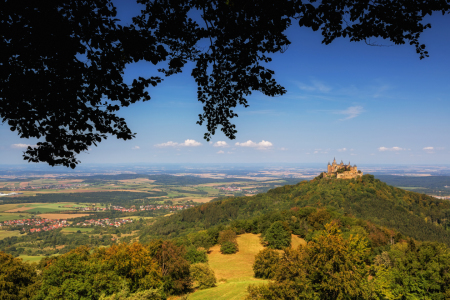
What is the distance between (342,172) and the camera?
341 feet

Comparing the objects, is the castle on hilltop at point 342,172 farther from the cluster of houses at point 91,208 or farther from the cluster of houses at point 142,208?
the cluster of houses at point 91,208

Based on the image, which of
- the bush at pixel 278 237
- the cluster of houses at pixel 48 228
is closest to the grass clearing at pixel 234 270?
the bush at pixel 278 237

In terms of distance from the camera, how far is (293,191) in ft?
357

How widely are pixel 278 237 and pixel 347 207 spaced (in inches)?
1939

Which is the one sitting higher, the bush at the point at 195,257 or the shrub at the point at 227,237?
the bush at the point at 195,257

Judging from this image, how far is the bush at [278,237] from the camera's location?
46.2m

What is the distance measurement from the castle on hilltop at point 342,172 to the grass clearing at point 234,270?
64.8 metres

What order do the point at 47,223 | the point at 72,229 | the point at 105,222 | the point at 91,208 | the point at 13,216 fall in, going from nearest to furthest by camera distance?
the point at 72,229 < the point at 47,223 < the point at 105,222 < the point at 13,216 < the point at 91,208

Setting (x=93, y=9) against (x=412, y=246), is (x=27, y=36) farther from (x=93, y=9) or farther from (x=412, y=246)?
(x=412, y=246)

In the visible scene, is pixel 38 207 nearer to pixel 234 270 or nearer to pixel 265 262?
pixel 234 270

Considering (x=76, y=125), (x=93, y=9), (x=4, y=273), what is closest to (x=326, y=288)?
(x=76, y=125)

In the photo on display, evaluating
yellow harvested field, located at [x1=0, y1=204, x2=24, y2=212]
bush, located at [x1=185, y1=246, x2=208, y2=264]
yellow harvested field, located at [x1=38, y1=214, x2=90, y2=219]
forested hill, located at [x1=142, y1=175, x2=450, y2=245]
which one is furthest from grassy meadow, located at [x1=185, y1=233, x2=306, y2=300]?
yellow harvested field, located at [x1=0, y1=204, x2=24, y2=212]

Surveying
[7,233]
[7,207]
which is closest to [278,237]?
[7,233]

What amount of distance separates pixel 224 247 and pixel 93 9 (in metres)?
49.1
